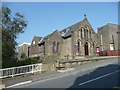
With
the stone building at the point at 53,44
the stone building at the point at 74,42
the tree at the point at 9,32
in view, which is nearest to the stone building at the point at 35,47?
the stone building at the point at 74,42

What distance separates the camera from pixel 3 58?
23609 mm

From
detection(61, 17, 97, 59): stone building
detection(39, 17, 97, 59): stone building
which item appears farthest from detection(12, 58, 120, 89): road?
detection(39, 17, 97, 59): stone building

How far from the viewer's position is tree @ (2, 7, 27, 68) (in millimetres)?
22719

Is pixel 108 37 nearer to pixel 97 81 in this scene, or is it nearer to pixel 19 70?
pixel 19 70

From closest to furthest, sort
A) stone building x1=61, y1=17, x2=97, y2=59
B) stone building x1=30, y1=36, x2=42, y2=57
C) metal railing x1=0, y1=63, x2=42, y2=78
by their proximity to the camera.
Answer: metal railing x1=0, y1=63, x2=42, y2=78, stone building x1=61, y1=17, x2=97, y2=59, stone building x1=30, y1=36, x2=42, y2=57

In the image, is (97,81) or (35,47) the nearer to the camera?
(97,81)

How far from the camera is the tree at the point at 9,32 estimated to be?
74.5 ft

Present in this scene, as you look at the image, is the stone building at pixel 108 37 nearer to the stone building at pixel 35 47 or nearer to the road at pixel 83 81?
the stone building at pixel 35 47

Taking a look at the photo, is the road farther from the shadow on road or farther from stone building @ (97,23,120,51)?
stone building @ (97,23,120,51)

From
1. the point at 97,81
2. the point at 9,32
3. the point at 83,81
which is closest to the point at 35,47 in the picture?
the point at 9,32

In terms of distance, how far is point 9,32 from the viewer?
78.7ft

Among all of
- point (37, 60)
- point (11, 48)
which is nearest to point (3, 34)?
point (11, 48)

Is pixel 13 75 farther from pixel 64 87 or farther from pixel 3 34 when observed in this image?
pixel 64 87

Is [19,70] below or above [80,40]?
below
